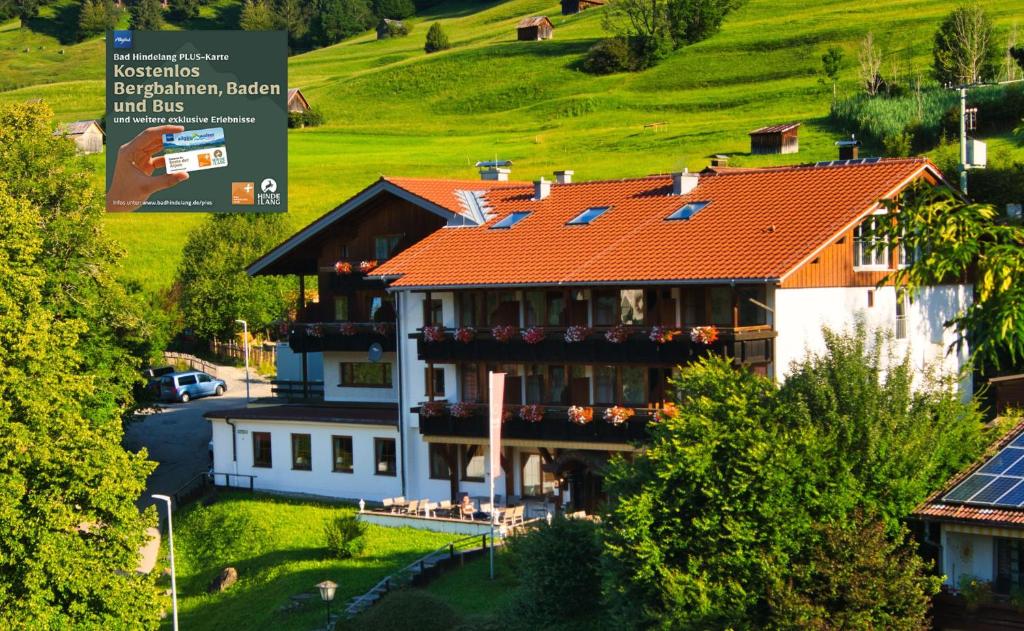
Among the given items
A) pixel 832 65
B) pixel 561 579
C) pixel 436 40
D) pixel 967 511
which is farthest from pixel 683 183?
pixel 436 40

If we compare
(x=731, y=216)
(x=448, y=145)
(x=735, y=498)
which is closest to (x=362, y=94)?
(x=448, y=145)

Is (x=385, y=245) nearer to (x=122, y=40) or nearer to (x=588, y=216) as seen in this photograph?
(x=588, y=216)

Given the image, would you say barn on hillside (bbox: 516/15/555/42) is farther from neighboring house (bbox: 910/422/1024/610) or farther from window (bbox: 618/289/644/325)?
neighboring house (bbox: 910/422/1024/610)

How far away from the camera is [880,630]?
77.9 ft

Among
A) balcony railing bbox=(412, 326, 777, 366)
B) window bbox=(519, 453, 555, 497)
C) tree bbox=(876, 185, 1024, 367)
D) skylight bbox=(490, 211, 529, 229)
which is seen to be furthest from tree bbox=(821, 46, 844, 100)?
tree bbox=(876, 185, 1024, 367)

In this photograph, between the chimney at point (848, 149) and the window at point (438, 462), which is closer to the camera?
the window at point (438, 462)

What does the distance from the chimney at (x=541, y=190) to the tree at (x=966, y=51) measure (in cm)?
5389

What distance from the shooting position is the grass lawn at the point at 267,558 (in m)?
35.8

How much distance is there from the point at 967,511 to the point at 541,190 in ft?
74.5

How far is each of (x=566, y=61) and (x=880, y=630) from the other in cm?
12353

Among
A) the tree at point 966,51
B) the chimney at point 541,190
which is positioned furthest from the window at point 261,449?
the tree at point 966,51

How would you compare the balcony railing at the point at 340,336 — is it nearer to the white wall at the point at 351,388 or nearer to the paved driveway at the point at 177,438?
the white wall at the point at 351,388

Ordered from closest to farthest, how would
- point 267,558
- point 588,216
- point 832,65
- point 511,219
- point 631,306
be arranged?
point 631,306, point 267,558, point 588,216, point 511,219, point 832,65

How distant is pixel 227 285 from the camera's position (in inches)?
2921
